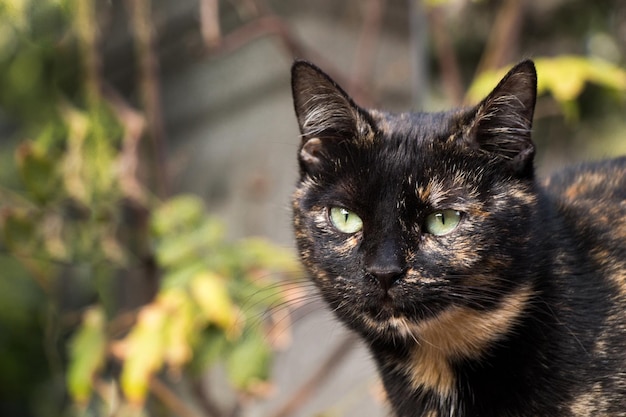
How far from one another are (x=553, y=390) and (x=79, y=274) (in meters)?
3.37

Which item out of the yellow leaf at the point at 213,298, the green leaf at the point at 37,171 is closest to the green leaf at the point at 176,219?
the yellow leaf at the point at 213,298

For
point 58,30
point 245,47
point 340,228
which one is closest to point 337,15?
point 245,47

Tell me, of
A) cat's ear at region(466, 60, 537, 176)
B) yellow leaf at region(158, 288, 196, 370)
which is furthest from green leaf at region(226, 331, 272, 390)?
cat's ear at region(466, 60, 537, 176)

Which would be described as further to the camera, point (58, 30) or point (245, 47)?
point (245, 47)

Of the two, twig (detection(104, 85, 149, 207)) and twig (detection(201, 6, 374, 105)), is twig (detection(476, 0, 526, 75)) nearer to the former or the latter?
twig (detection(201, 6, 374, 105))

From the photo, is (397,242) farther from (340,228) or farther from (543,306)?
(543,306)

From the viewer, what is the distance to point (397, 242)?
144cm

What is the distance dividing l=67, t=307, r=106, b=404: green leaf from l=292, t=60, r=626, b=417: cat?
119 cm

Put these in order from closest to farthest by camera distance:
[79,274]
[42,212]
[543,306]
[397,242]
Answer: [397,242]
[543,306]
[42,212]
[79,274]

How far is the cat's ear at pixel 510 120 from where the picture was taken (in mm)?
1488

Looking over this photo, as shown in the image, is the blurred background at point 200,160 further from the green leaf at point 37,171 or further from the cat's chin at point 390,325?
the cat's chin at point 390,325

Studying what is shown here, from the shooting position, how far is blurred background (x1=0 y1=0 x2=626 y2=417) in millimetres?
2463

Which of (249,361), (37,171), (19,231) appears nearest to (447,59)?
(249,361)

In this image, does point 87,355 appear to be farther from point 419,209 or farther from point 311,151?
point 419,209
